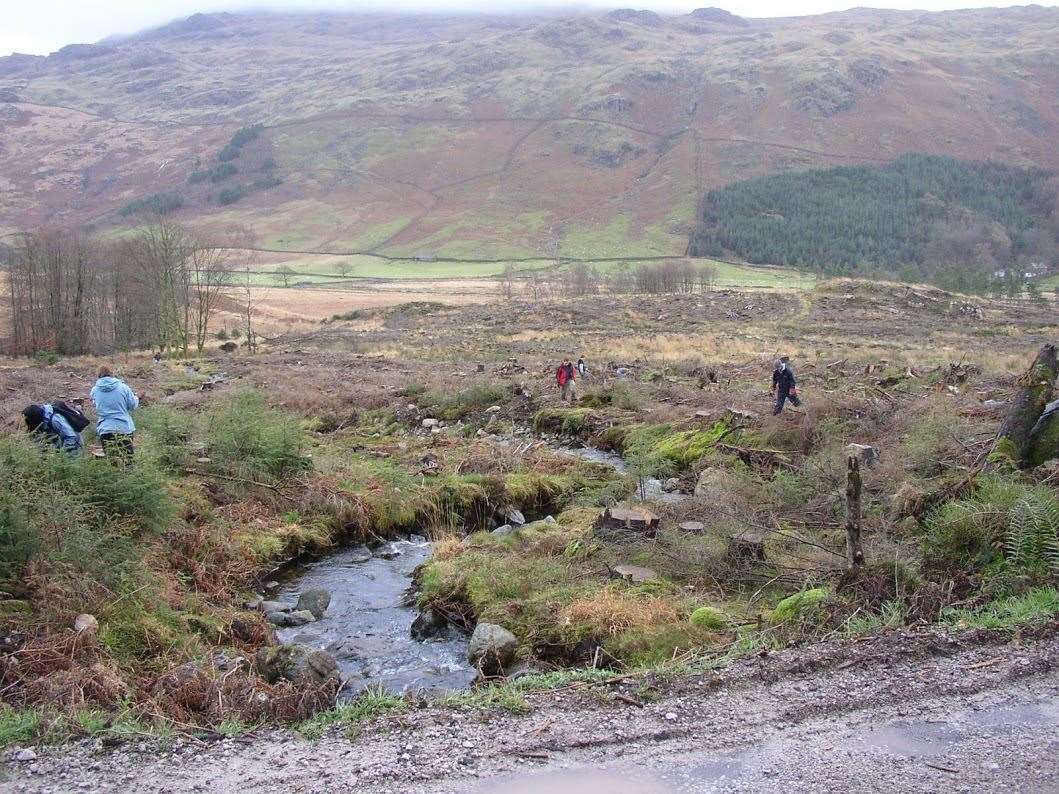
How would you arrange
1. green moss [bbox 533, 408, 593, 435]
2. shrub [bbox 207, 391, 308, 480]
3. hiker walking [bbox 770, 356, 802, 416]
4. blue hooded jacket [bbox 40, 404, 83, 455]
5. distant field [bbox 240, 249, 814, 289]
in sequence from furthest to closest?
distant field [bbox 240, 249, 814, 289] → green moss [bbox 533, 408, 593, 435] → hiker walking [bbox 770, 356, 802, 416] → shrub [bbox 207, 391, 308, 480] → blue hooded jacket [bbox 40, 404, 83, 455]

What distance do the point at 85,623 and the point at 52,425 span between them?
4.45 m

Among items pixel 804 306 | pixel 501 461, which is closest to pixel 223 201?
pixel 804 306

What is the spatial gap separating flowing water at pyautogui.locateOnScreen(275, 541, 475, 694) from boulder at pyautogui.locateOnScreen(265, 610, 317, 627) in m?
0.11

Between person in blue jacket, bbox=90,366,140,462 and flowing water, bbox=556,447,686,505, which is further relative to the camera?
flowing water, bbox=556,447,686,505

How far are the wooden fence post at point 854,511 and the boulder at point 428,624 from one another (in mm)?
4982

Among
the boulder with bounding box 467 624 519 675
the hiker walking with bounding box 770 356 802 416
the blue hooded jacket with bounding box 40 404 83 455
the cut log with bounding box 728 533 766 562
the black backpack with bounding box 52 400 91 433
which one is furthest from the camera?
the hiker walking with bounding box 770 356 802 416

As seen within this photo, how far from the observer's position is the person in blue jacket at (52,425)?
11578mm

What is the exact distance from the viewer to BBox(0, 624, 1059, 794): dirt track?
5594mm

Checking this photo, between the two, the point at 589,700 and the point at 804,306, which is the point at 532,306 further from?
the point at 589,700

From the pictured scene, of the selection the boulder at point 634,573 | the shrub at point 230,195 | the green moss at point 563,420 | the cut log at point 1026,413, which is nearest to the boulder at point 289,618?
the boulder at point 634,573

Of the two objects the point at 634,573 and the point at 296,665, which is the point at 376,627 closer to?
the point at 296,665

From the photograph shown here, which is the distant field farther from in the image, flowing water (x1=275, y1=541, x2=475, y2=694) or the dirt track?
the dirt track

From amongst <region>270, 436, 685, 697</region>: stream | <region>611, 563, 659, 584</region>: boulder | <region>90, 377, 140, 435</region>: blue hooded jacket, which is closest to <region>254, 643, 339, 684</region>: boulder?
<region>270, 436, 685, 697</region>: stream

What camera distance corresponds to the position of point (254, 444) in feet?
48.2
